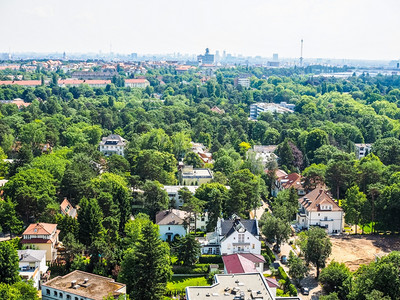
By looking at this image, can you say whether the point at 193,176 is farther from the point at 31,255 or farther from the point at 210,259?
the point at 31,255

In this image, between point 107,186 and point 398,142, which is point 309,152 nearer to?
point 398,142

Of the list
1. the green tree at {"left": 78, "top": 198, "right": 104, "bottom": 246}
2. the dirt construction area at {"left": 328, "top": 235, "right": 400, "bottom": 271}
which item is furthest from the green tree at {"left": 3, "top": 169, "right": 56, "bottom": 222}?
the dirt construction area at {"left": 328, "top": 235, "right": 400, "bottom": 271}

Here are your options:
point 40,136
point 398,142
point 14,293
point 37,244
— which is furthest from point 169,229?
point 398,142

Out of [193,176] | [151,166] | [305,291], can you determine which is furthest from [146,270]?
[193,176]

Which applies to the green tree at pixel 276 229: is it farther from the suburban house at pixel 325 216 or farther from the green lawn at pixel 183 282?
the green lawn at pixel 183 282

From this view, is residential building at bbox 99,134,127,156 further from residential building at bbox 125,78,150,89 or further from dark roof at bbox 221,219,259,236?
residential building at bbox 125,78,150,89

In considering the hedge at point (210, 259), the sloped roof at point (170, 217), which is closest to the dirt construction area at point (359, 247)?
the hedge at point (210, 259)
